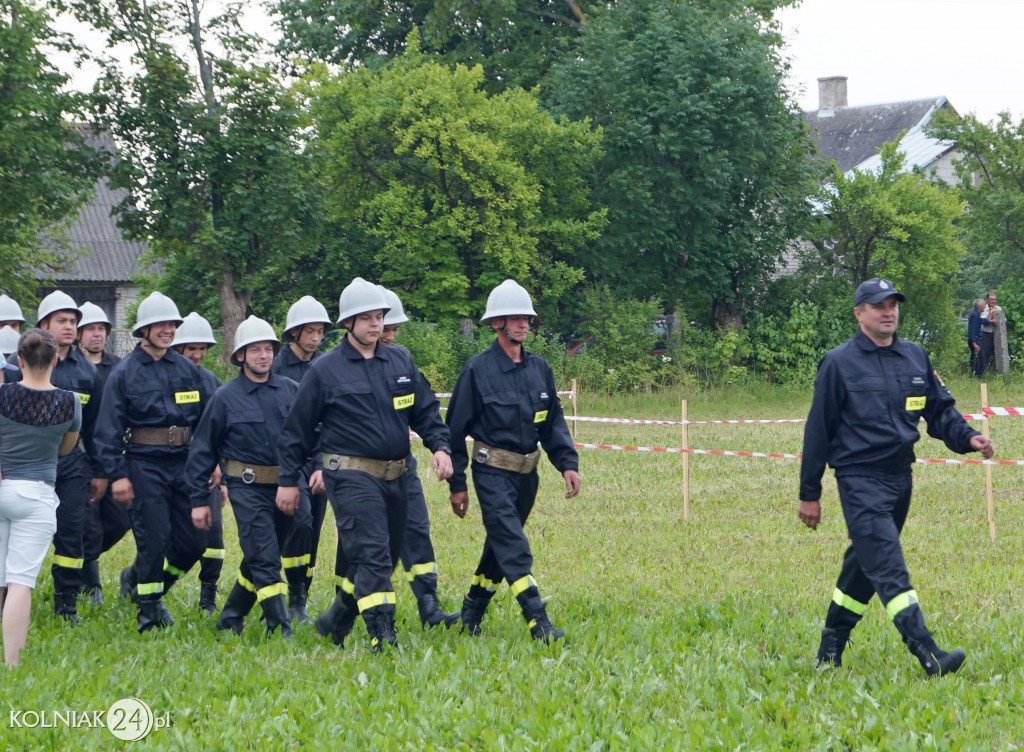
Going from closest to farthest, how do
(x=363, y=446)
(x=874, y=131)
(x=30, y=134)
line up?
(x=363, y=446) → (x=30, y=134) → (x=874, y=131)

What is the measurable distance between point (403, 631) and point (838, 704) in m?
2.99

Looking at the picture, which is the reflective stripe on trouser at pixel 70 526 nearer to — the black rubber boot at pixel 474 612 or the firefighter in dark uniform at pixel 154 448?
the firefighter in dark uniform at pixel 154 448

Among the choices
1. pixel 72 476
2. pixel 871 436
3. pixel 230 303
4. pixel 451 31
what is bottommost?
pixel 72 476

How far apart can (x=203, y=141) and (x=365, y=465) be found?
812 inches

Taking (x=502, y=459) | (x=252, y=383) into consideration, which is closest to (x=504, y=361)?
(x=502, y=459)

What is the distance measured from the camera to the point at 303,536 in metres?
8.75

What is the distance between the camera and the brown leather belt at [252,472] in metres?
8.12

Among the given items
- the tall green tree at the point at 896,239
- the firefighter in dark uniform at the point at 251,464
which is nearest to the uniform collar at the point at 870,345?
the firefighter in dark uniform at the point at 251,464

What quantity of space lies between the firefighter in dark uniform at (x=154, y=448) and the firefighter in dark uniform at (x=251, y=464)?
50 centimetres

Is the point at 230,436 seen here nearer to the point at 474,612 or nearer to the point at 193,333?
the point at 193,333

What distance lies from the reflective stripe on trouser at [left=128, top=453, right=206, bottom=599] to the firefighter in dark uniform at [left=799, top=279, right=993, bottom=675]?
415 cm

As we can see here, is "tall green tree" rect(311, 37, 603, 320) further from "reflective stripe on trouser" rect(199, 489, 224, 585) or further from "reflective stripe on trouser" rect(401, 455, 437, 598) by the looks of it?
"reflective stripe on trouser" rect(401, 455, 437, 598)

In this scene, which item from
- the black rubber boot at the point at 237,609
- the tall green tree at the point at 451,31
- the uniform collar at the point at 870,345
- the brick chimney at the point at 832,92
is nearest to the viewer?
the uniform collar at the point at 870,345

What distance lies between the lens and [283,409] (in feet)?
27.2
